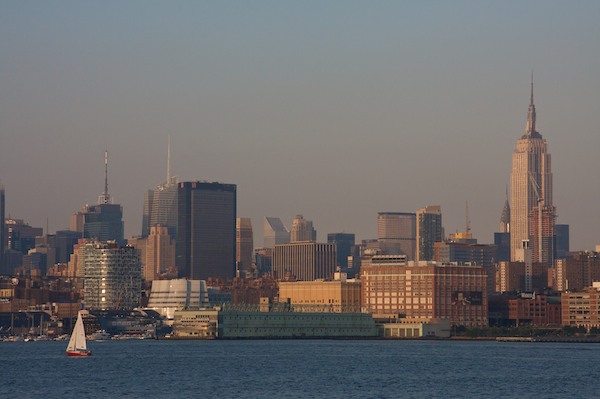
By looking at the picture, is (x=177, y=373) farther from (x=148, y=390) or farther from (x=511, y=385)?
(x=511, y=385)

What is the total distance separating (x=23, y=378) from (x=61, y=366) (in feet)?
83.0

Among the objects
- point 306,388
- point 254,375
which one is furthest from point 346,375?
point 306,388

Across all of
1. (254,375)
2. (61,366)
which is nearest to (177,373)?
(254,375)

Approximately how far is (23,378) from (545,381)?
58525 mm

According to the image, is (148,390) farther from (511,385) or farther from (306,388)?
(511,385)

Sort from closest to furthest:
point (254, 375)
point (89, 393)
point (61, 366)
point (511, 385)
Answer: point (89, 393)
point (511, 385)
point (254, 375)
point (61, 366)

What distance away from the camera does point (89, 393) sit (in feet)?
486

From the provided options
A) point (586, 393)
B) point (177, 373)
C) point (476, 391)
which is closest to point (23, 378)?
point (177, 373)

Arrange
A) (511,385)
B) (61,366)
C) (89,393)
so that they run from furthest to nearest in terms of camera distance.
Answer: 1. (61,366)
2. (511,385)
3. (89,393)

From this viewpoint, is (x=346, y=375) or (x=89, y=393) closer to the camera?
(x=89, y=393)

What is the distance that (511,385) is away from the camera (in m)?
162

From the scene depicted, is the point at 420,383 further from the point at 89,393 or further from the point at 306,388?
the point at 89,393

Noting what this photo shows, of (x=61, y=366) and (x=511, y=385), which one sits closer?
(x=511, y=385)

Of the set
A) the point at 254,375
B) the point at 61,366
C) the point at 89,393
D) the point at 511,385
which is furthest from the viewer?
the point at 61,366
